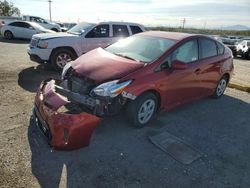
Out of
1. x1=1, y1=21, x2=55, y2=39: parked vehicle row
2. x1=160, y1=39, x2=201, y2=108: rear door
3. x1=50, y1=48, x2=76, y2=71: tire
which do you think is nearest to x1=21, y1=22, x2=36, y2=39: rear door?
x1=1, y1=21, x2=55, y2=39: parked vehicle row

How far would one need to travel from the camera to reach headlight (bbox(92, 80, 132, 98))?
12.7 ft

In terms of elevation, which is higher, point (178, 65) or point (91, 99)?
point (178, 65)

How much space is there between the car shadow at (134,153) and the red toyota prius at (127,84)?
0.27 metres

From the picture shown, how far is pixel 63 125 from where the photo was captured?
3.30 metres

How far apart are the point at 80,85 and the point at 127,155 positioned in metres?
1.40

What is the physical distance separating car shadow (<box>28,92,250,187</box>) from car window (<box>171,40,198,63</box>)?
1.18m

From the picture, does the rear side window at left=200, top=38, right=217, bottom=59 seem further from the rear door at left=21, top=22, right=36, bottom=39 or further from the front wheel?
the rear door at left=21, top=22, right=36, bottom=39

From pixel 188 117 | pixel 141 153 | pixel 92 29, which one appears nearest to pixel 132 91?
pixel 141 153

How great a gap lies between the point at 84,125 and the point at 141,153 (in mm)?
987

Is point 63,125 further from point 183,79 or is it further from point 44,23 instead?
point 44,23

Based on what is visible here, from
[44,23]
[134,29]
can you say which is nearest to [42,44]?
[134,29]

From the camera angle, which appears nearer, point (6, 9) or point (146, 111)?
point (146, 111)

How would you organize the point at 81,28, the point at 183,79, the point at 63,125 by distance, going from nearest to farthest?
the point at 63,125
the point at 183,79
the point at 81,28

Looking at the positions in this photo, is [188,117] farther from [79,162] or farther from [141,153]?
[79,162]
